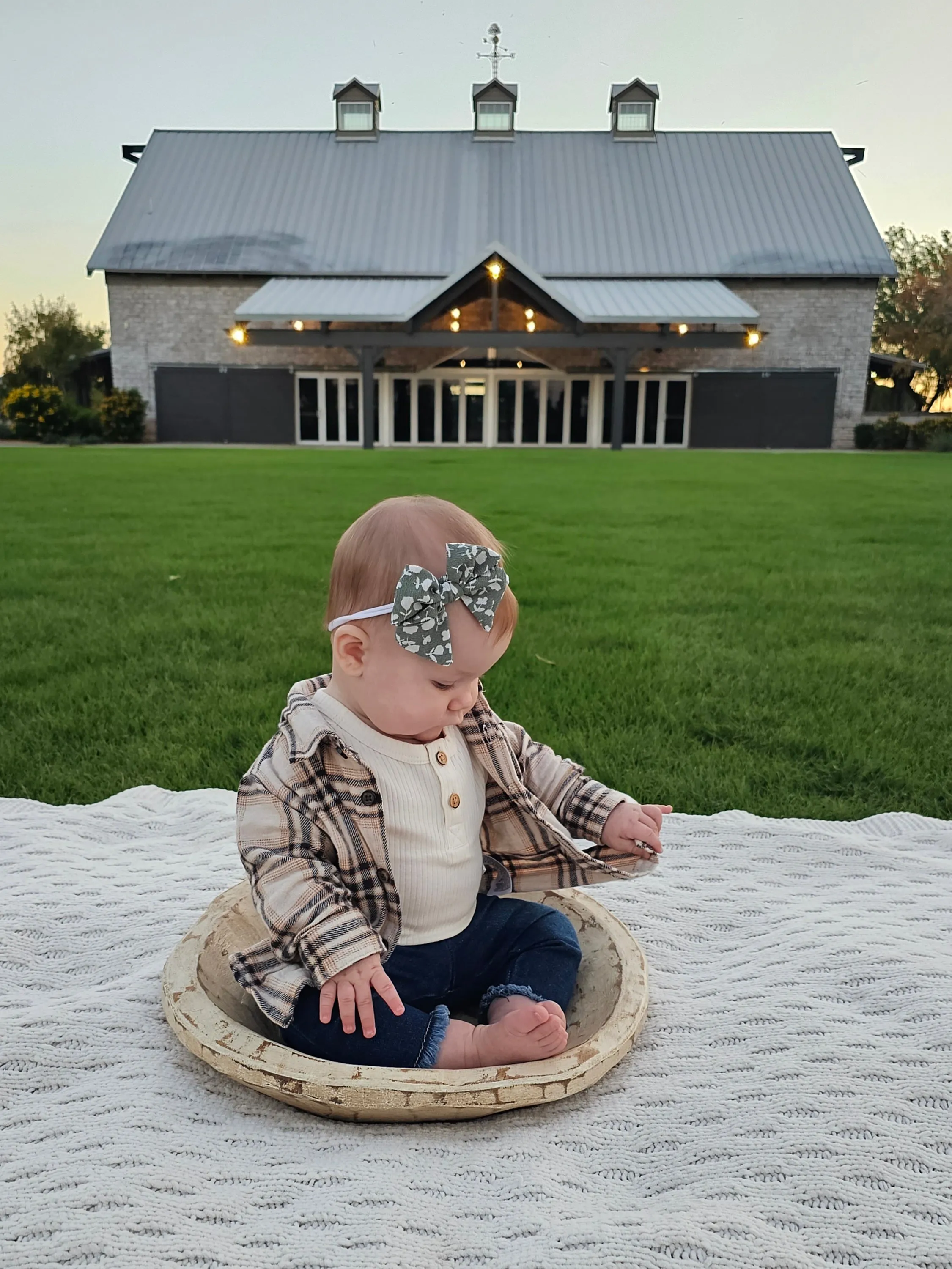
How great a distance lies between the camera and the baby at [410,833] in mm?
1532

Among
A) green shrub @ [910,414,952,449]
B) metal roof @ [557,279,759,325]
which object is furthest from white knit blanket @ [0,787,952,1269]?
green shrub @ [910,414,952,449]

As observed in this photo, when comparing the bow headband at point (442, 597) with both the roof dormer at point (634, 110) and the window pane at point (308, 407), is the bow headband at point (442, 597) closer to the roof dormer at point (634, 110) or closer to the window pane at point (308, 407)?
the window pane at point (308, 407)

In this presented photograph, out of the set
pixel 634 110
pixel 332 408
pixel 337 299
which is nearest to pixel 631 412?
pixel 332 408

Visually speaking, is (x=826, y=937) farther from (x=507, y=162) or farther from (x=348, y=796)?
(x=507, y=162)

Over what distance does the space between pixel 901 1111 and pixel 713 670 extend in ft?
8.99

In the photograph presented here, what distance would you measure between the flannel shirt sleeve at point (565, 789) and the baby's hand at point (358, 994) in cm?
55

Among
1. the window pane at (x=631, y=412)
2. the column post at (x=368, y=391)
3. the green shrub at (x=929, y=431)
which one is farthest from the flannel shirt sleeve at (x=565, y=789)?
the green shrub at (x=929, y=431)

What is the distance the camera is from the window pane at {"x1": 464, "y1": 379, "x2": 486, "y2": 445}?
23875 mm

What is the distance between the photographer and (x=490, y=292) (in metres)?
22.5

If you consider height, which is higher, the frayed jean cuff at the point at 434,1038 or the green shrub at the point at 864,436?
the green shrub at the point at 864,436

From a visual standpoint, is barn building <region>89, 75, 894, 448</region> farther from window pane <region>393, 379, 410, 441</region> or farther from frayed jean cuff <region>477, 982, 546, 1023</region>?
frayed jean cuff <region>477, 982, 546, 1023</region>

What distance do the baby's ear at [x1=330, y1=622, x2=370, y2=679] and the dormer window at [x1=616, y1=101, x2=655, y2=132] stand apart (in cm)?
2879

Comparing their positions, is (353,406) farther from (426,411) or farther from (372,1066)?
(372,1066)

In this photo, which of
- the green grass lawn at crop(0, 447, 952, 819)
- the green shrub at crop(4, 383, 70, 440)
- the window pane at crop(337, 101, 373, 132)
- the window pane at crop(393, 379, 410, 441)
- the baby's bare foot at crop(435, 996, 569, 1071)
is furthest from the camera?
the window pane at crop(337, 101, 373, 132)
